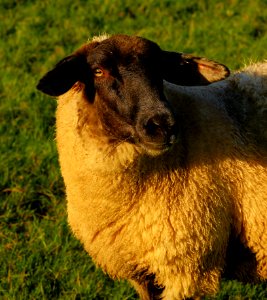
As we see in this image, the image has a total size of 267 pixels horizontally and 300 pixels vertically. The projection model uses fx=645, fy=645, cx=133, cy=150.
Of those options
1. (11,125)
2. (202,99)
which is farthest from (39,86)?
(11,125)

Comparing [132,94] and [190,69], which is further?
[190,69]

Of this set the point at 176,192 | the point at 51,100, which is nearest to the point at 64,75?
the point at 176,192

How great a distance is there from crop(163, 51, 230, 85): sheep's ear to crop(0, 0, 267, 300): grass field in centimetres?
147

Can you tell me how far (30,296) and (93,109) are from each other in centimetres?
137

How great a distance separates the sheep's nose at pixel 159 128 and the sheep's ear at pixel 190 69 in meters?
0.51

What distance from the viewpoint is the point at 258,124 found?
12.3 ft

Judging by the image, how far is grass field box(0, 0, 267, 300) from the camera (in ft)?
13.7

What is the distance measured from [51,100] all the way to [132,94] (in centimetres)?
272

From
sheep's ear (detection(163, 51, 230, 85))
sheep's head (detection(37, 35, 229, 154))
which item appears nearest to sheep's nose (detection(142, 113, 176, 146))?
sheep's head (detection(37, 35, 229, 154))

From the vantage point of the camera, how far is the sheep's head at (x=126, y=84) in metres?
3.04

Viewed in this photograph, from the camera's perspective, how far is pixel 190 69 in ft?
11.5

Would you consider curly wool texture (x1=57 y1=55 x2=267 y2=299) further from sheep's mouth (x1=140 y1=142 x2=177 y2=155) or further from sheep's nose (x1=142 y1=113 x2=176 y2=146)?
sheep's nose (x1=142 y1=113 x2=176 y2=146)

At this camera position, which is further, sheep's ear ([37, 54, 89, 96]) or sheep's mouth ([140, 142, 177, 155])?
sheep's ear ([37, 54, 89, 96])

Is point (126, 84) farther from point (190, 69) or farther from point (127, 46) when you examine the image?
point (190, 69)
